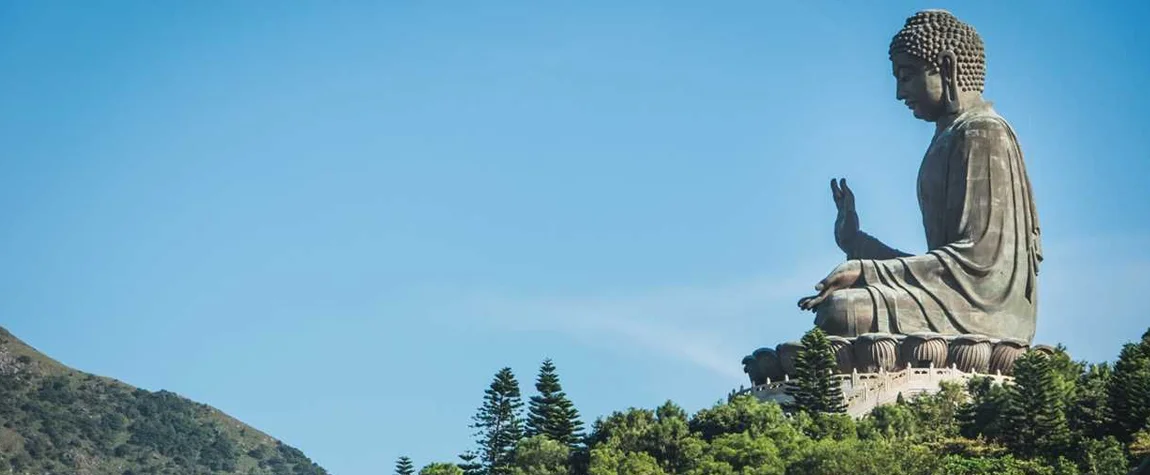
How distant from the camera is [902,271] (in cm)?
4106

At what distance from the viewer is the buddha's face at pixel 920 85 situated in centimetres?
4297

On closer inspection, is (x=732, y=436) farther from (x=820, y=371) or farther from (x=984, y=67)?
(x=984, y=67)

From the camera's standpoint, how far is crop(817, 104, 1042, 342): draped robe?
133 ft

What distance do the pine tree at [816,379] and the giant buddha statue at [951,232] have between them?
2861mm

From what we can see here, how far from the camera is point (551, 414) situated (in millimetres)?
37281

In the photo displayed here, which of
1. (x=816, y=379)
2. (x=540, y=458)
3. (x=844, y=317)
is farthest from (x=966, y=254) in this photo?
(x=540, y=458)

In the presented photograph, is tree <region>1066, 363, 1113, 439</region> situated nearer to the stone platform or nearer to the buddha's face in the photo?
the stone platform

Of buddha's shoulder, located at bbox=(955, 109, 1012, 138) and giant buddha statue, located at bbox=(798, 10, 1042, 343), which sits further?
buddha's shoulder, located at bbox=(955, 109, 1012, 138)

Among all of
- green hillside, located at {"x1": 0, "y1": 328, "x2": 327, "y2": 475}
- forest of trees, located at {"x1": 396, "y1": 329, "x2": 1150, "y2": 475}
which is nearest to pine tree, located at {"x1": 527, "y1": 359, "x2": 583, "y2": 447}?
forest of trees, located at {"x1": 396, "y1": 329, "x2": 1150, "y2": 475}

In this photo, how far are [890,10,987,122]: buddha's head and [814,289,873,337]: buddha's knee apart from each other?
4.65m

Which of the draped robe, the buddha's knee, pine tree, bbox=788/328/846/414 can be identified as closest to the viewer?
pine tree, bbox=788/328/846/414

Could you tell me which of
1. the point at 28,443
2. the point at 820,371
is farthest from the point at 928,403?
the point at 28,443

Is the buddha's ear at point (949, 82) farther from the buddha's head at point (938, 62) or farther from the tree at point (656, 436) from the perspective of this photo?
the tree at point (656, 436)

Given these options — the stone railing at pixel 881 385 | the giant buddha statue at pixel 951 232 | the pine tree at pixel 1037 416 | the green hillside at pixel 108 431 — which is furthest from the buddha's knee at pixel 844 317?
the green hillside at pixel 108 431
